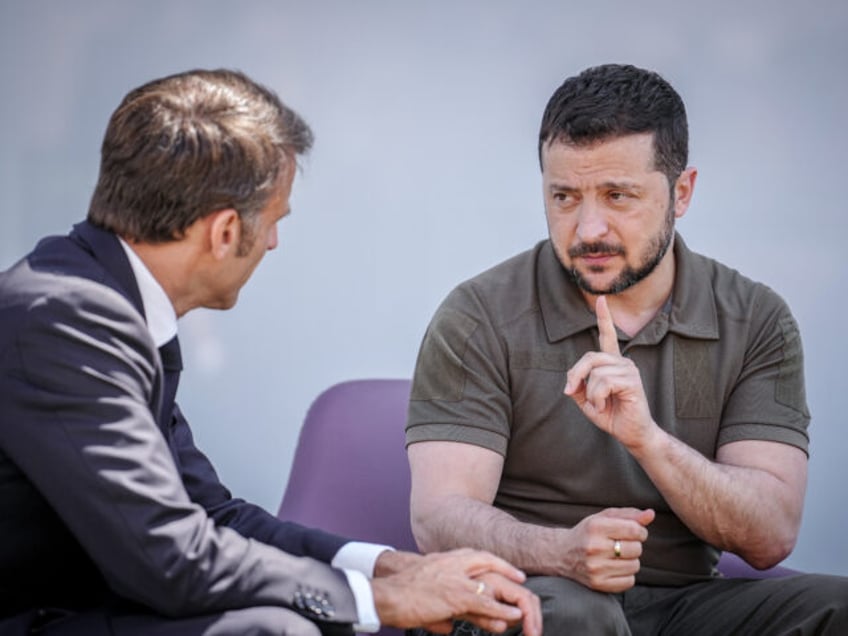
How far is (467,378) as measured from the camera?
2.69 meters

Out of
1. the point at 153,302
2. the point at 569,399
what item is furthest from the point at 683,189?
the point at 153,302

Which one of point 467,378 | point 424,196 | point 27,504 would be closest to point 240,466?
point 424,196

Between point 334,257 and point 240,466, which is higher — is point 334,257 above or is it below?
above

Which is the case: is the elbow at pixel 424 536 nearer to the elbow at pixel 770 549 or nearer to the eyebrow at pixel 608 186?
the elbow at pixel 770 549

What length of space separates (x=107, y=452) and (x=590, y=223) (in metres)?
1.15

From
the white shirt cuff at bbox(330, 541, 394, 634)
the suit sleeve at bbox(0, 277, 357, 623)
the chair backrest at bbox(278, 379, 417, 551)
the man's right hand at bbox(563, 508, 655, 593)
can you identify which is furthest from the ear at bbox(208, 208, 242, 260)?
the chair backrest at bbox(278, 379, 417, 551)

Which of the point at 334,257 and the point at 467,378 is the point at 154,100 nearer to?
the point at 467,378

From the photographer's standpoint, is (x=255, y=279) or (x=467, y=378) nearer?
(x=467, y=378)

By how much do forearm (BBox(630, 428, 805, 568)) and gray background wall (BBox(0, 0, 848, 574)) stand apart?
1187mm

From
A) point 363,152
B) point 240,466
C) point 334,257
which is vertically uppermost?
point 363,152

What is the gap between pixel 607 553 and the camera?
234cm

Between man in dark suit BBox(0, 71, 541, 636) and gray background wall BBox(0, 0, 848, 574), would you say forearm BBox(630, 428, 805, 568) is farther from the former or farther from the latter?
gray background wall BBox(0, 0, 848, 574)

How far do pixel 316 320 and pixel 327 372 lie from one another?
0.46 ft

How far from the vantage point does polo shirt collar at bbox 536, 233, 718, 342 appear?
9.05ft
